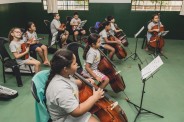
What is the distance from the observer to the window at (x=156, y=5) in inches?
270

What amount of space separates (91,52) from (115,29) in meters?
3.02

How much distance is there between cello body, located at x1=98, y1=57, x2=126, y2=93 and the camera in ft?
9.93

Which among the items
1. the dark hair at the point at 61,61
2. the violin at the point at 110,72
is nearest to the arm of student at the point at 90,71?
the violin at the point at 110,72

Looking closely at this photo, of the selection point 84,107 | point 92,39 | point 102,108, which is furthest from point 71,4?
point 84,107

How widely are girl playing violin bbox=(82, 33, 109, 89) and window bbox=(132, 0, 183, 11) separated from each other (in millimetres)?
4656

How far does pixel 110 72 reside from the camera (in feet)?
10.2

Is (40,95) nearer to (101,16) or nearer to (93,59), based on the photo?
(93,59)

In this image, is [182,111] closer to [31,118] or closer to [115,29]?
[31,118]

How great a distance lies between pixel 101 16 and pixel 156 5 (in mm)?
2070

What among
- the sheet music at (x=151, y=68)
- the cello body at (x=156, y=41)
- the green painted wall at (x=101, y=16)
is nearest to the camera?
the sheet music at (x=151, y=68)

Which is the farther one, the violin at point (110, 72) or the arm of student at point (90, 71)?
the violin at point (110, 72)

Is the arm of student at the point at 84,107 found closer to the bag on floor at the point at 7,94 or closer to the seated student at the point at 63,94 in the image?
the seated student at the point at 63,94

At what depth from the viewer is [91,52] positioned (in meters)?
2.95

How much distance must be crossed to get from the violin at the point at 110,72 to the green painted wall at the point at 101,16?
4.45 metres
